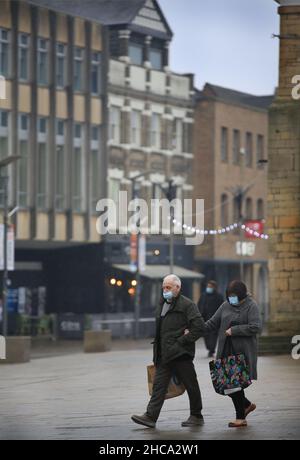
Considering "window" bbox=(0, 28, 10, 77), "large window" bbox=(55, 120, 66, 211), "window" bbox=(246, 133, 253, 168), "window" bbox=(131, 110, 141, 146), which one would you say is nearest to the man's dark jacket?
"window" bbox=(0, 28, 10, 77)

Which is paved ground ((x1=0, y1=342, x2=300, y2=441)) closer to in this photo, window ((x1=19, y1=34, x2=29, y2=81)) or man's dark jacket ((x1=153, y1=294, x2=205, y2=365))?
man's dark jacket ((x1=153, y1=294, x2=205, y2=365))

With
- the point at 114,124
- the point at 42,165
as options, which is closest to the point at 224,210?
the point at 114,124

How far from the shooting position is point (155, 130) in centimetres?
7288

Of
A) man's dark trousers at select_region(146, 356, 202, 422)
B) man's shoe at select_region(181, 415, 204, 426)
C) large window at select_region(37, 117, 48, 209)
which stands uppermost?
large window at select_region(37, 117, 48, 209)

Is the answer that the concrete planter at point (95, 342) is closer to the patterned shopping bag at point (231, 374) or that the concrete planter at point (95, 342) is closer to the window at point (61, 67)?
the window at point (61, 67)

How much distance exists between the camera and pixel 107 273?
221 ft

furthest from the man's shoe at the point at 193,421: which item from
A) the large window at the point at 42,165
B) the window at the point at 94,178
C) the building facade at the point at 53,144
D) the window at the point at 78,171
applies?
the window at the point at 94,178

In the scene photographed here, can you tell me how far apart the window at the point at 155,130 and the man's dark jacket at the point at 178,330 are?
2133 inches

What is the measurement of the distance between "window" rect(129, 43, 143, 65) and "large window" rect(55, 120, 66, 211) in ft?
21.3

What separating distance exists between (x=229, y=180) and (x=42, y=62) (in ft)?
52.7

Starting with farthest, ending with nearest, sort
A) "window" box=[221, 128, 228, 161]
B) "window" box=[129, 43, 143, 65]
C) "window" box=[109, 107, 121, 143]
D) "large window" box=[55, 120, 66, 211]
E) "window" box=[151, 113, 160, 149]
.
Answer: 1. "window" box=[221, 128, 228, 161]
2. "window" box=[151, 113, 160, 149]
3. "window" box=[129, 43, 143, 65]
4. "window" box=[109, 107, 121, 143]
5. "large window" box=[55, 120, 66, 211]

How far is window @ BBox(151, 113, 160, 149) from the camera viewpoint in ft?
238
